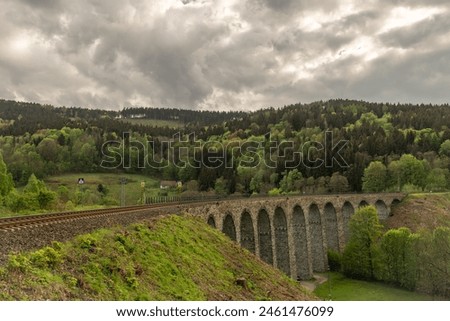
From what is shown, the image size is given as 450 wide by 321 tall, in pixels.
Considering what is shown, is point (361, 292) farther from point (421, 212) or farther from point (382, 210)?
point (382, 210)

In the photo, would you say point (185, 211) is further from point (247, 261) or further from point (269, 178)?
point (269, 178)

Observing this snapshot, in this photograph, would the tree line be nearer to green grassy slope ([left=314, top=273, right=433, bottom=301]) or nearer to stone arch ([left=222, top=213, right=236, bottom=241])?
green grassy slope ([left=314, top=273, right=433, bottom=301])

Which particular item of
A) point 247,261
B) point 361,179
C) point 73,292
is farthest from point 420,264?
point 361,179

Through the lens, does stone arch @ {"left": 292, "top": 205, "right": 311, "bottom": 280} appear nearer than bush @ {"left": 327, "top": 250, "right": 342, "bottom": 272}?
Yes

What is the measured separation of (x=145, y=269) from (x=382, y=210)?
87505 mm

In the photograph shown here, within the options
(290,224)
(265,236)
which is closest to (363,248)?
(290,224)

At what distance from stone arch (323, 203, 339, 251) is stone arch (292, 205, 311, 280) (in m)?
12.6

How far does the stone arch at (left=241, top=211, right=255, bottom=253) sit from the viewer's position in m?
57.3

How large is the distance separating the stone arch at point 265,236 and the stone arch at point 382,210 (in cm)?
4578

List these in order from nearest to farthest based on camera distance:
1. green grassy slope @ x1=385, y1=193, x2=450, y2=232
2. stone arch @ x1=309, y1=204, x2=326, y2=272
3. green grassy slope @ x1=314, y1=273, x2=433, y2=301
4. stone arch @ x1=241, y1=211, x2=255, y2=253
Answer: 1. stone arch @ x1=241, y1=211, x2=255, y2=253
2. green grassy slope @ x1=314, y1=273, x2=433, y2=301
3. stone arch @ x1=309, y1=204, x2=326, y2=272
4. green grassy slope @ x1=385, y1=193, x2=450, y2=232

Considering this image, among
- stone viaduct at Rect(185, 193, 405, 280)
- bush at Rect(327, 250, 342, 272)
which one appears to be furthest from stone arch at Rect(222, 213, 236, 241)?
bush at Rect(327, 250, 342, 272)

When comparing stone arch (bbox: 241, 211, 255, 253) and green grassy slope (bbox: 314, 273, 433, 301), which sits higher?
stone arch (bbox: 241, 211, 255, 253)

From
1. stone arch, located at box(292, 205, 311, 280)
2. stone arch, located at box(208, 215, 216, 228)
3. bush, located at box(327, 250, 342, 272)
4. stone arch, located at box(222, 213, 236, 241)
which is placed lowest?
bush, located at box(327, 250, 342, 272)
